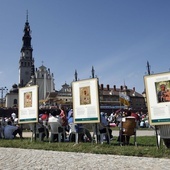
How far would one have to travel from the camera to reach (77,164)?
593 centimetres

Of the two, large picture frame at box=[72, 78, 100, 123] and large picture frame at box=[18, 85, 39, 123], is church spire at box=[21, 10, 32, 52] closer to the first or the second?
large picture frame at box=[18, 85, 39, 123]

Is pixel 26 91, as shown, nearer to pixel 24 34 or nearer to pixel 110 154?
pixel 110 154

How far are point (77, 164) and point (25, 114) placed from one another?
6528mm

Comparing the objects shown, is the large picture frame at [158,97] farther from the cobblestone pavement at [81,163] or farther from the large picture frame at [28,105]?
the large picture frame at [28,105]

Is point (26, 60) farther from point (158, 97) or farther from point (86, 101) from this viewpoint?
point (158, 97)

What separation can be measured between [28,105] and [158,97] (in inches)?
254

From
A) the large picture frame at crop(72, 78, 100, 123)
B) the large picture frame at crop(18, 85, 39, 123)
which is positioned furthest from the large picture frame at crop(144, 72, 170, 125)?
the large picture frame at crop(18, 85, 39, 123)

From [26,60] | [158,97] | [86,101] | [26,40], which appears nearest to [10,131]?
[86,101]

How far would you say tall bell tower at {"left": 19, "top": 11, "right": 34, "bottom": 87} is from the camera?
11531 cm

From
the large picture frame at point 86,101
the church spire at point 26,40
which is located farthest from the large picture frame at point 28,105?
the church spire at point 26,40

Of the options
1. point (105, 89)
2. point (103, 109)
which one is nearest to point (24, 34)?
point (105, 89)

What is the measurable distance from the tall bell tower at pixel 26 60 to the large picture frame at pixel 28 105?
105335mm

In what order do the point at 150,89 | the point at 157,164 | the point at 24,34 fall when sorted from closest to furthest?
the point at 157,164 → the point at 150,89 → the point at 24,34

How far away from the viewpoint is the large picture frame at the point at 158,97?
8.00 m
